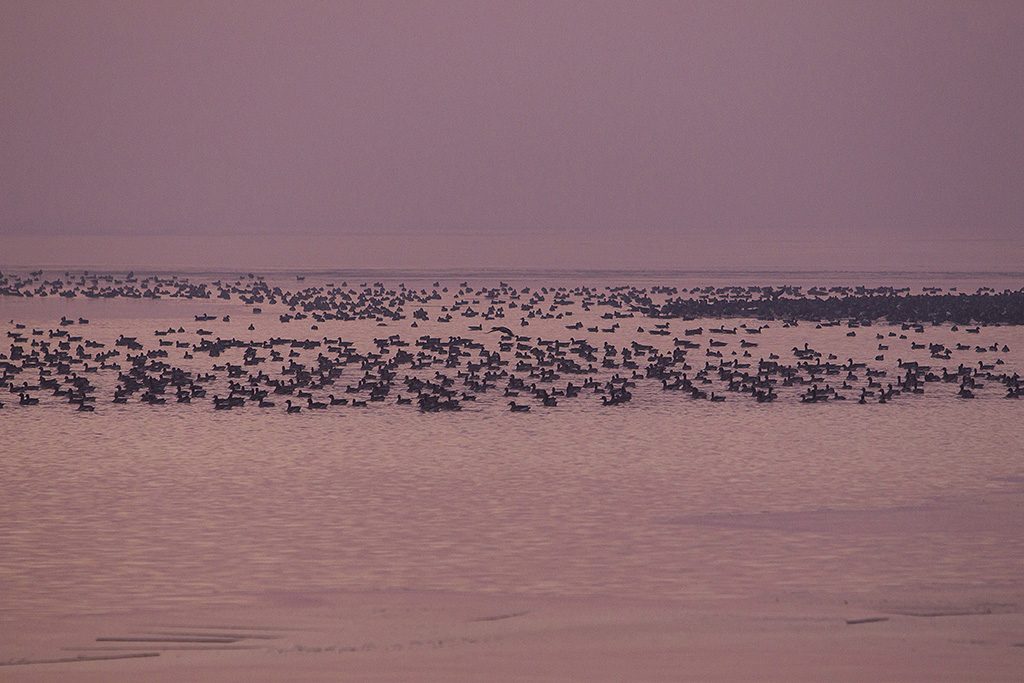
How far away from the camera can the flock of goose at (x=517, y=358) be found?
32.7 m

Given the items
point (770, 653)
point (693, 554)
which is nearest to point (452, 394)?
point (693, 554)

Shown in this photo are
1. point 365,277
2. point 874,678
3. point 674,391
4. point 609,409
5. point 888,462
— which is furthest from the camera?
point 365,277

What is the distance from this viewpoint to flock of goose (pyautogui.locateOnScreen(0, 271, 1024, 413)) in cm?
3272

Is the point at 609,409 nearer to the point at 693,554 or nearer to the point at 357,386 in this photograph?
the point at 357,386

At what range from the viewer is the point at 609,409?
1208 inches

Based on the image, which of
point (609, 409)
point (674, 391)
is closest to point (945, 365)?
point (674, 391)

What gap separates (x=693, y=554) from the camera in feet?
55.3

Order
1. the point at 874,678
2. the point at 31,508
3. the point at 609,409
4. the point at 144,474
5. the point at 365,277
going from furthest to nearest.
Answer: the point at 365,277
the point at 609,409
the point at 144,474
the point at 31,508
the point at 874,678

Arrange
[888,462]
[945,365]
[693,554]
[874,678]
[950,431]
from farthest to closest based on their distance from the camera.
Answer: [945,365]
[950,431]
[888,462]
[693,554]
[874,678]

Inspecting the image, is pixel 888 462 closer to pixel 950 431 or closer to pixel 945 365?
pixel 950 431

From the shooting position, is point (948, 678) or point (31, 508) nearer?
point (948, 678)

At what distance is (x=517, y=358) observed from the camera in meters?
41.2

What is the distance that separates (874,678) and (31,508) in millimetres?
11242

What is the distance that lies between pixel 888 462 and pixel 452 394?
421 inches
